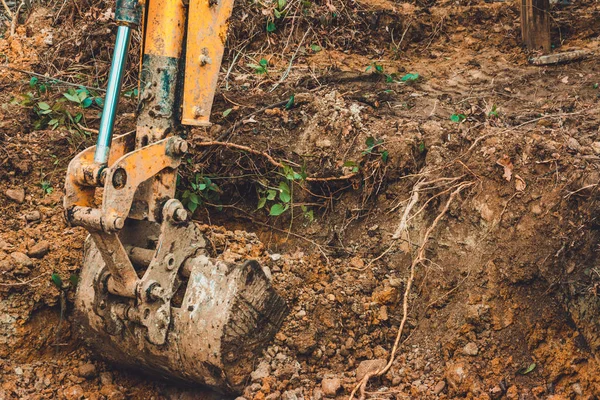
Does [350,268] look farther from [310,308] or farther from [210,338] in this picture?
[210,338]

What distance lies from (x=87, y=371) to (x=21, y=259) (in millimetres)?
681

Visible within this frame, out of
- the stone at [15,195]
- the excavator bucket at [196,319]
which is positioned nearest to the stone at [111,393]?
the excavator bucket at [196,319]

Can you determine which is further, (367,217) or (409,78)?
(409,78)

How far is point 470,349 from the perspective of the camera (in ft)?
11.1

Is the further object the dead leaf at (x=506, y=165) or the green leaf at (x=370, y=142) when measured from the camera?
the green leaf at (x=370, y=142)

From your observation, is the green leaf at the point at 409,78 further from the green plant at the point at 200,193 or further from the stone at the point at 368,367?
the stone at the point at 368,367

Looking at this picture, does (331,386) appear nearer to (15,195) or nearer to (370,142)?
(370,142)

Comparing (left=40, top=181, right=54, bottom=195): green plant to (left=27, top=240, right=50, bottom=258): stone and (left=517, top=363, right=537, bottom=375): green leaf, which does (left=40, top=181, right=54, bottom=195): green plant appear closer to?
(left=27, top=240, right=50, bottom=258): stone

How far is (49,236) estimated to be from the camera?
400 centimetres

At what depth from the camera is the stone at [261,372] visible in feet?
11.1

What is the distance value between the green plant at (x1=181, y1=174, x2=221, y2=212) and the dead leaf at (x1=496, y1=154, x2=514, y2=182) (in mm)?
1597

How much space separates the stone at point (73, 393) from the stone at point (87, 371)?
→ 0.08m

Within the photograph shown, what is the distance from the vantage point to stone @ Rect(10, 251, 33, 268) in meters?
3.84

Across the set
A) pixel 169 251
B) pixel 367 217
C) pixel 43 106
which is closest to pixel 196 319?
pixel 169 251
